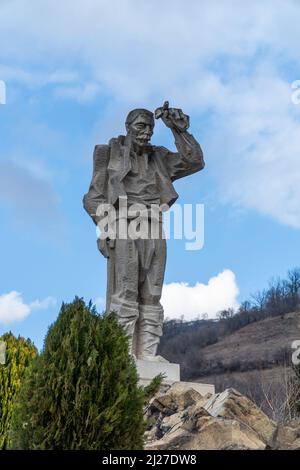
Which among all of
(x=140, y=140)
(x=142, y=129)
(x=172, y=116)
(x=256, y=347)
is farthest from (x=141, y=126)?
(x=256, y=347)

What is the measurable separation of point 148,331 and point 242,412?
7.29 feet

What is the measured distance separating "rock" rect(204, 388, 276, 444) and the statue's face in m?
3.72

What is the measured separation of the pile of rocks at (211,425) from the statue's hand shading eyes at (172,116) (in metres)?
3.43

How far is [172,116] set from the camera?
32.9 ft

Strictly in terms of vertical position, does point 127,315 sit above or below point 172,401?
above

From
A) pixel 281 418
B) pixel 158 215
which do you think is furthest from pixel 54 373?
pixel 281 418

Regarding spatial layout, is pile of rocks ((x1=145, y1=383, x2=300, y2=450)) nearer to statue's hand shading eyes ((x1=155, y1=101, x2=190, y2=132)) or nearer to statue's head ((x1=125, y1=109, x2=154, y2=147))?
statue's head ((x1=125, y1=109, x2=154, y2=147))

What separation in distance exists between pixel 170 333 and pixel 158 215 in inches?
2316

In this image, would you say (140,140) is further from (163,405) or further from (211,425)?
(211,425)

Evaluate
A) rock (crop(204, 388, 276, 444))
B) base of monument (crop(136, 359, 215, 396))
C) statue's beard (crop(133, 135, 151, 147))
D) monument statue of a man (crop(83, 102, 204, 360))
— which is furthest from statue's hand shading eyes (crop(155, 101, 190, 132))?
rock (crop(204, 388, 276, 444))

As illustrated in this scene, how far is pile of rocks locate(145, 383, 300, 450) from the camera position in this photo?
6715mm

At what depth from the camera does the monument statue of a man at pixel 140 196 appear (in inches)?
379

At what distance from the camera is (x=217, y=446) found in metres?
6.66
